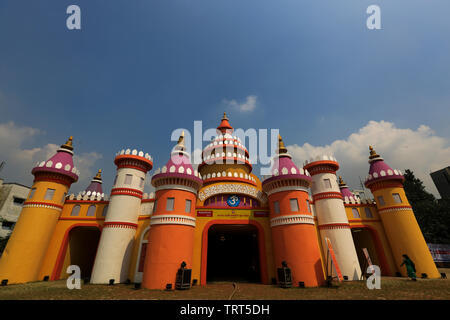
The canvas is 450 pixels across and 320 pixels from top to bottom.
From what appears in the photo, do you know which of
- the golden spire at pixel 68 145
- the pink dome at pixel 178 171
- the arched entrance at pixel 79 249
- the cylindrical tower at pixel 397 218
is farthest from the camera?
the golden spire at pixel 68 145

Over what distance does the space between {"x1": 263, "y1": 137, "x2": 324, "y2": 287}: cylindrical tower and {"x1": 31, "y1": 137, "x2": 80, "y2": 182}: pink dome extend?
20046mm

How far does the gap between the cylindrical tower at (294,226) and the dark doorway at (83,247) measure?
64.6ft

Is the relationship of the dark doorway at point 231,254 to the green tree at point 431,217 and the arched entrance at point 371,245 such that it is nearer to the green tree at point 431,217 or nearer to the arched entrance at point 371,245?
the arched entrance at point 371,245

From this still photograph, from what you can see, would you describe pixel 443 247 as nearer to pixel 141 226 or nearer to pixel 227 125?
pixel 227 125

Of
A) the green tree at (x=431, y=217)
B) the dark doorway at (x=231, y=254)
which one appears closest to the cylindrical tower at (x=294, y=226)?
the dark doorway at (x=231, y=254)

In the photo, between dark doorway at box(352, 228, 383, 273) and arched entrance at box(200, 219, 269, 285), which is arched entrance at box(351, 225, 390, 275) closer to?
dark doorway at box(352, 228, 383, 273)

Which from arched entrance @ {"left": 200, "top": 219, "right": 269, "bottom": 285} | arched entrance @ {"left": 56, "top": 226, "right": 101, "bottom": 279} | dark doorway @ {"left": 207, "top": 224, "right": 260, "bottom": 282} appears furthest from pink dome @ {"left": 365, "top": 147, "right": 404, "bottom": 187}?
arched entrance @ {"left": 56, "top": 226, "right": 101, "bottom": 279}

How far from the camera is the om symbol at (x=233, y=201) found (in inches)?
765

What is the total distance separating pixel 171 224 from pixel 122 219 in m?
6.40

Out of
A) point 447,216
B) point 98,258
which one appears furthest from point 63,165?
Result: point 447,216

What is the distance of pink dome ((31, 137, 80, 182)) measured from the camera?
20344 millimetres

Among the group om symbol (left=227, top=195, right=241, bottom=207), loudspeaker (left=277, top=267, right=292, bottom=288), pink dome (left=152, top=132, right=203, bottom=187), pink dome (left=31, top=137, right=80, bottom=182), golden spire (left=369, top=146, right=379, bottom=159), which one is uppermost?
golden spire (left=369, top=146, right=379, bottom=159)

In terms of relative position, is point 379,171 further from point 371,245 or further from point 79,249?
point 79,249
